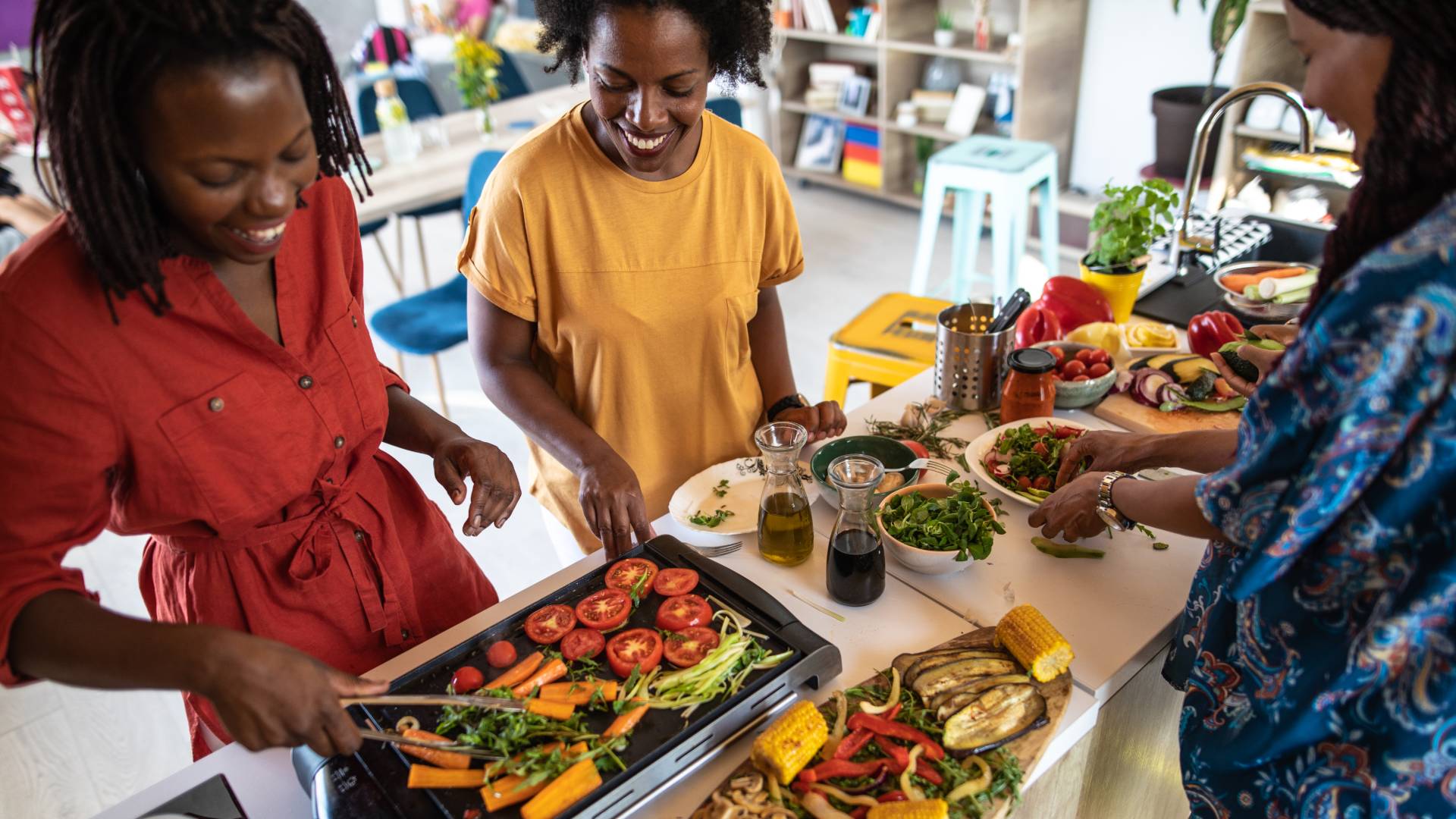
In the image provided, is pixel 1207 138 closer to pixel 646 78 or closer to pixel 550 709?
pixel 646 78

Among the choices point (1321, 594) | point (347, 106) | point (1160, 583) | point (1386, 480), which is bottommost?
point (1160, 583)

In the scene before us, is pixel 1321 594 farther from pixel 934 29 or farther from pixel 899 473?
pixel 934 29

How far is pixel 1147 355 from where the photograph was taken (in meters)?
2.16

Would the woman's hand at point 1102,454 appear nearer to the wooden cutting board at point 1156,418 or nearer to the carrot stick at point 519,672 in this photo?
the wooden cutting board at point 1156,418

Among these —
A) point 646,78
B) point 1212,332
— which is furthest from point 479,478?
point 1212,332

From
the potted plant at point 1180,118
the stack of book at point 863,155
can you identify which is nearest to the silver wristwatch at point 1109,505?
the potted plant at point 1180,118

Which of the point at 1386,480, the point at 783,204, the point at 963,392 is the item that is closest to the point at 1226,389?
the point at 963,392

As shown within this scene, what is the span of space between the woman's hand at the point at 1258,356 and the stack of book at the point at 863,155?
4.03 m

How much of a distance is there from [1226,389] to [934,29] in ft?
13.8

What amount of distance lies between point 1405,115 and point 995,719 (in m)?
0.79

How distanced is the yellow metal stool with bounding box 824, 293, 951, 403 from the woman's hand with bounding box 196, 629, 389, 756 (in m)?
1.85

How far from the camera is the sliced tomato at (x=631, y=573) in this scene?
1418 mm

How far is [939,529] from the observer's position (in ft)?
5.03

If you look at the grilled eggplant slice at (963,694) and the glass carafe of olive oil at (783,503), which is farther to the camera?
A: the glass carafe of olive oil at (783,503)
